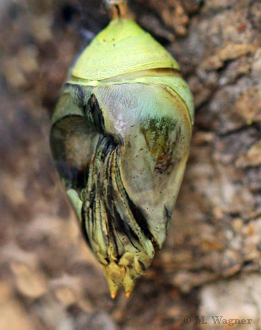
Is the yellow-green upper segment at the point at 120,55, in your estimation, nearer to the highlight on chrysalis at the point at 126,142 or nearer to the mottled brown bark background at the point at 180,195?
the highlight on chrysalis at the point at 126,142

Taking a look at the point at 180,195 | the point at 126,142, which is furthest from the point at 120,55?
the point at 180,195

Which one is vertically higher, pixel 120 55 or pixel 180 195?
pixel 120 55

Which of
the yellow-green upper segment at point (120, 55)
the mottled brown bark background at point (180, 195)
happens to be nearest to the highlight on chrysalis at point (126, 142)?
the yellow-green upper segment at point (120, 55)

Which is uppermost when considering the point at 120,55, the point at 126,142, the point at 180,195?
the point at 120,55

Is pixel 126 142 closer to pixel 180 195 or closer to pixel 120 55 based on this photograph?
pixel 120 55

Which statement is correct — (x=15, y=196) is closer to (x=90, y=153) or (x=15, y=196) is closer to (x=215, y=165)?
(x=90, y=153)

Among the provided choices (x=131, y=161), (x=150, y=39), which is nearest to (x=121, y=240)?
Answer: (x=131, y=161)

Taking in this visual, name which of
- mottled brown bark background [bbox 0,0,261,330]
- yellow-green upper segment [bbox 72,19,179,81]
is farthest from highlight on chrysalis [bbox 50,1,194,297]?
mottled brown bark background [bbox 0,0,261,330]

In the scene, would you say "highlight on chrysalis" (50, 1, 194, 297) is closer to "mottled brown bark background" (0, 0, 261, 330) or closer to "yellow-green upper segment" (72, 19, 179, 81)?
"yellow-green upper segment" (72, 19, 179, 81)
